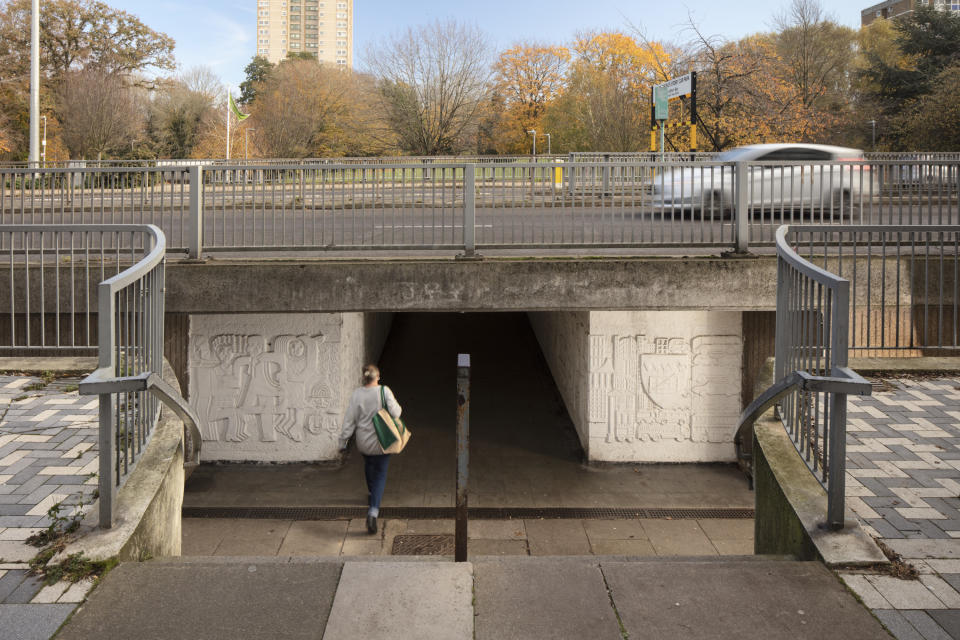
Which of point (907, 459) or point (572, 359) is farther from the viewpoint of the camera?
point (572, 359)

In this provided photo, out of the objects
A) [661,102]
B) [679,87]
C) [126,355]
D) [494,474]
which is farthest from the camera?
[679,87]

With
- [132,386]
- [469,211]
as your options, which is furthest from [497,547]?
[132,386]

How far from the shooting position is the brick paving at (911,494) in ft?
11.8

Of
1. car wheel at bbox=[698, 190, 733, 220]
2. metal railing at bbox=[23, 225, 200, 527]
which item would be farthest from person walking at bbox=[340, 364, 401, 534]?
car wheel at bbox=[698, 190, 733, 220]

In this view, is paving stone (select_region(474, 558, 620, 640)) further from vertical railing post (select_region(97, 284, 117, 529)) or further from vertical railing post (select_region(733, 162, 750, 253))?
vertical railing post (select_region(733, 162, 750, 253))

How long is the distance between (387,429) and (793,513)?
12.9 ft

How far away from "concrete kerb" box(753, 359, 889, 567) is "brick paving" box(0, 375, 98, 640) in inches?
143

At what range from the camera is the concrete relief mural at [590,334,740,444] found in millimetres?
10781

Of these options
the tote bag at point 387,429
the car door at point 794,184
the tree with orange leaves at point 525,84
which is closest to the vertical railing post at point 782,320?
the tote bag at point 387,429

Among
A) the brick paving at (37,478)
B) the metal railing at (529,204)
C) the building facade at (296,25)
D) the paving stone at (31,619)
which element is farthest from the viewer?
the building facade at (296,25)

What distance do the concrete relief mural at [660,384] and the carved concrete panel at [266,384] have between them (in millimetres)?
3617

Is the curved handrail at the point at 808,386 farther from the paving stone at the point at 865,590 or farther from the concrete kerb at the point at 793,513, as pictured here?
the paving stone at the point at 865,590

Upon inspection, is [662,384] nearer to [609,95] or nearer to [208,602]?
[208,602]

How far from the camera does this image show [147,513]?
4426 mm
